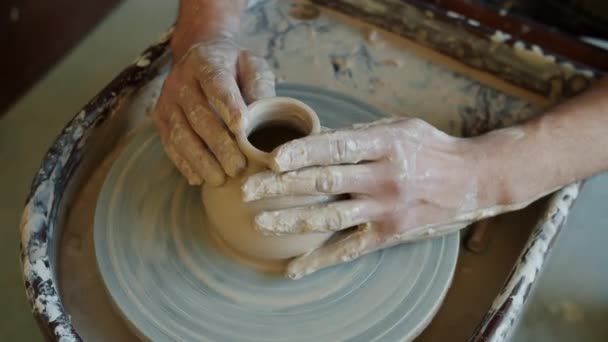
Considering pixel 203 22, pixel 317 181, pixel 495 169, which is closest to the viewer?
pixel 317 181

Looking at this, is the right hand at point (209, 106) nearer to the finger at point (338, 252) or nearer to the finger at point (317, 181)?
the finger at point (317, 181)

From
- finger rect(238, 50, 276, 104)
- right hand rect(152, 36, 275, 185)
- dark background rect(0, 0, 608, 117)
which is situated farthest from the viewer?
dark background rect(0, 0, 608, 117)

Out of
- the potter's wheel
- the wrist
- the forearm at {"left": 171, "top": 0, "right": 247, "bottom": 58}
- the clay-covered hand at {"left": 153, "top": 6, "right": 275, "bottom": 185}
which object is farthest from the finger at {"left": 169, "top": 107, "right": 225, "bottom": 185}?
the wrist

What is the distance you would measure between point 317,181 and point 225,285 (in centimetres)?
29

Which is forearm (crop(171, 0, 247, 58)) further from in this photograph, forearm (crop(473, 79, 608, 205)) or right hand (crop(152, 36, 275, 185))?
forearm (crop(473, 79, 608, 205))

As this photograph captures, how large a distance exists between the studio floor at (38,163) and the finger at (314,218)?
0.63m

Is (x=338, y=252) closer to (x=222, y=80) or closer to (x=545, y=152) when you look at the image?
(x=222, y=80)

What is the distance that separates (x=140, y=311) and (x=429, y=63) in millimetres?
998

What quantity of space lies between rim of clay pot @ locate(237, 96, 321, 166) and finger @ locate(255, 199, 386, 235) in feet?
0.37

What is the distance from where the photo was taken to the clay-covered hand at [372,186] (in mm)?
1111

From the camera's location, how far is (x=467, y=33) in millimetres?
1706

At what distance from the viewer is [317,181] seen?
3.66ft

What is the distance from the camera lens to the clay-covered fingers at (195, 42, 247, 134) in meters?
1.18

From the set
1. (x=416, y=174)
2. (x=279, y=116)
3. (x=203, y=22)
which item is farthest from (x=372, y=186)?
(x=203, y=22)
